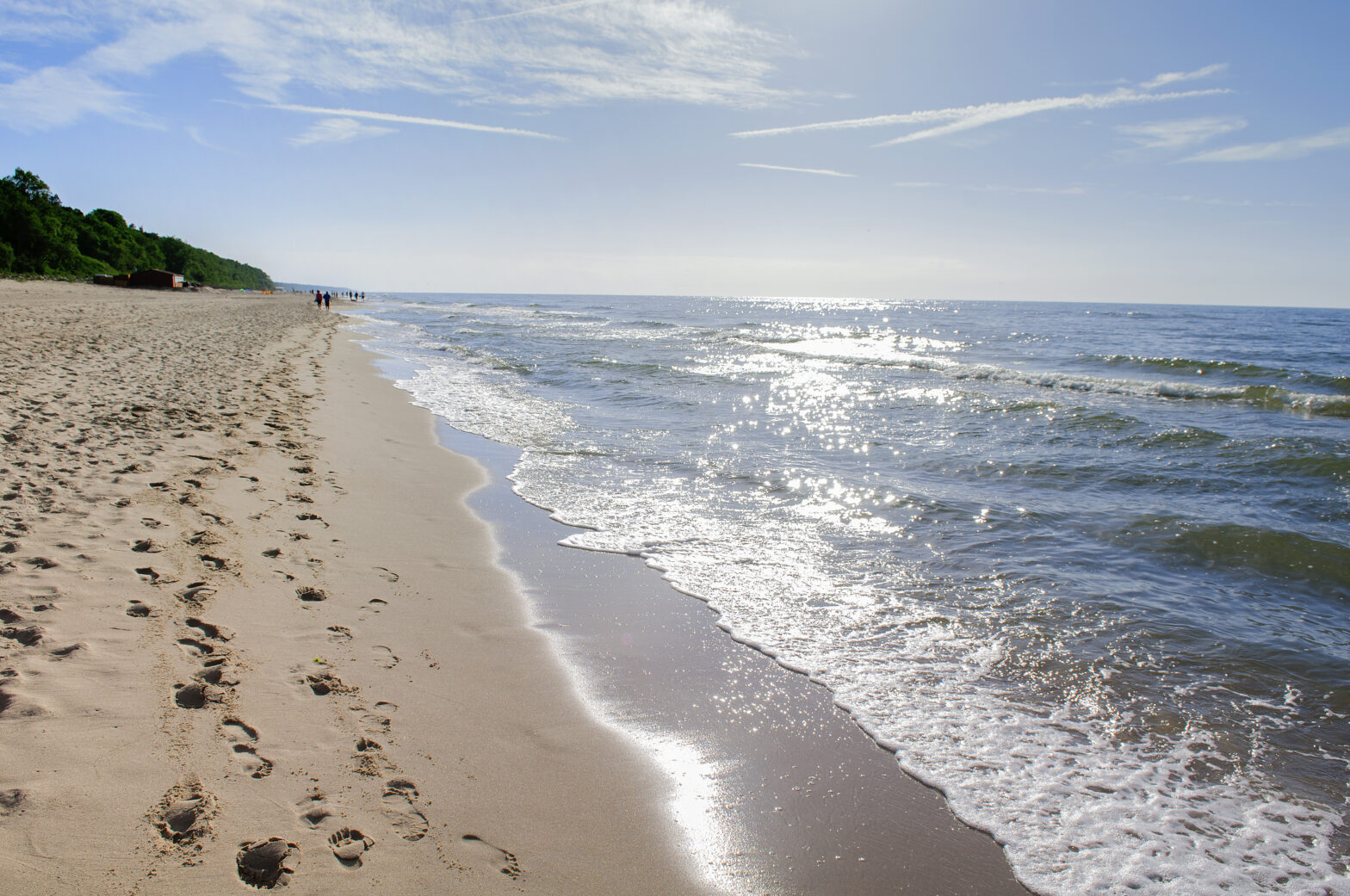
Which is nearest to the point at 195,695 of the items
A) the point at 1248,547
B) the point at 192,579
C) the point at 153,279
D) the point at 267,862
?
the point at 267,862

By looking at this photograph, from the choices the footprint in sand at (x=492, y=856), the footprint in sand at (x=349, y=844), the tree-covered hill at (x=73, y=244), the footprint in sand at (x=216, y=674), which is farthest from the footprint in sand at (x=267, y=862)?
the tree-covered hill at (x=73, y=244)

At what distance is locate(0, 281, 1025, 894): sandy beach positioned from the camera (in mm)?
2395

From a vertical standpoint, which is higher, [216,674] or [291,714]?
[216,674]

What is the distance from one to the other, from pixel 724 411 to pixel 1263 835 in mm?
12350

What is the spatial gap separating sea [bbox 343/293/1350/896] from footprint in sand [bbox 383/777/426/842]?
2.48m

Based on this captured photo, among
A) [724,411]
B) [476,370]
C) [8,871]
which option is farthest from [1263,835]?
[476,370]

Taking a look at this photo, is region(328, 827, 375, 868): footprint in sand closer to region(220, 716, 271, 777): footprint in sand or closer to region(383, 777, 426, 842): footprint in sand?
region(383, 777, 426, 842): footprint in sand

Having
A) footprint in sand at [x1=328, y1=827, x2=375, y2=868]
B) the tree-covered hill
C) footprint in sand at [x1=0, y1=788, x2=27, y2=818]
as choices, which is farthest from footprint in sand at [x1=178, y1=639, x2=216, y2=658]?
the tree-covered hill

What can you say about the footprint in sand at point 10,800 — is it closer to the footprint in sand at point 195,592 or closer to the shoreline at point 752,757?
the footprint in sand at point 195,592

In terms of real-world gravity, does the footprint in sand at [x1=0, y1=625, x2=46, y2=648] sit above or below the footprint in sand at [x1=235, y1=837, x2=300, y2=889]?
above

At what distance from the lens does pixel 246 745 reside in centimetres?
287

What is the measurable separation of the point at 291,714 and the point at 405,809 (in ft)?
2.90

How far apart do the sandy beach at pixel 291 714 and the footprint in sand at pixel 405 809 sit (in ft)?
0.04

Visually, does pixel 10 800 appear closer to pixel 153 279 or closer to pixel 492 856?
pixel 492 856
